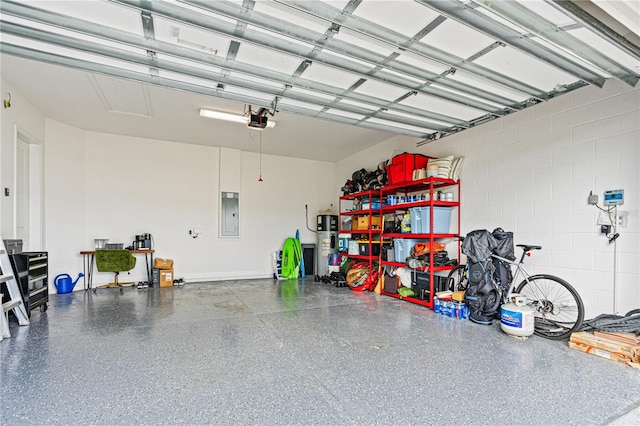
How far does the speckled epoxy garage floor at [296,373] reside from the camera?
1872mm

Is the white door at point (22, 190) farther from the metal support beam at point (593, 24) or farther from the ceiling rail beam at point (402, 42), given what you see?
the metal support beam at point (593, 24)

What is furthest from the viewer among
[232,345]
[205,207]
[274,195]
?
[274,195]

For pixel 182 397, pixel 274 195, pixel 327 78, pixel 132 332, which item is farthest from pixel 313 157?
pixel 182 397

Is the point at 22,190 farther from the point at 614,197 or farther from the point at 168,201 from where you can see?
the point at 614,197

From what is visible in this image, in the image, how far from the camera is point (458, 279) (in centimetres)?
460

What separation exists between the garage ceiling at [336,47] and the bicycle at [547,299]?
1939mm

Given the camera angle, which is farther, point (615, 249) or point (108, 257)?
point (108, 257)

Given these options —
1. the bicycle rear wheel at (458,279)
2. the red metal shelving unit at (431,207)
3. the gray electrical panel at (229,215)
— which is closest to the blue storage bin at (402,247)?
the red metal shelving unit at (431,207)

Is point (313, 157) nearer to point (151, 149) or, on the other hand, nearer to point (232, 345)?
point (151, 149)

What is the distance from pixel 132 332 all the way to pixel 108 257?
2.59 metres

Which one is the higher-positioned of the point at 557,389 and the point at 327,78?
the point at 327,78

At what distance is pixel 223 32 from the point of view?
2.25m

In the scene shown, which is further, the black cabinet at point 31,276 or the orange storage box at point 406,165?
the orange storage box at point 406,165

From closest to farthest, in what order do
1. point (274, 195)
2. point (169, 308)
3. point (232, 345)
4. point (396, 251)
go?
point (232, 345)
point (169, 308)
point (396, 251)
point (274, 195)
